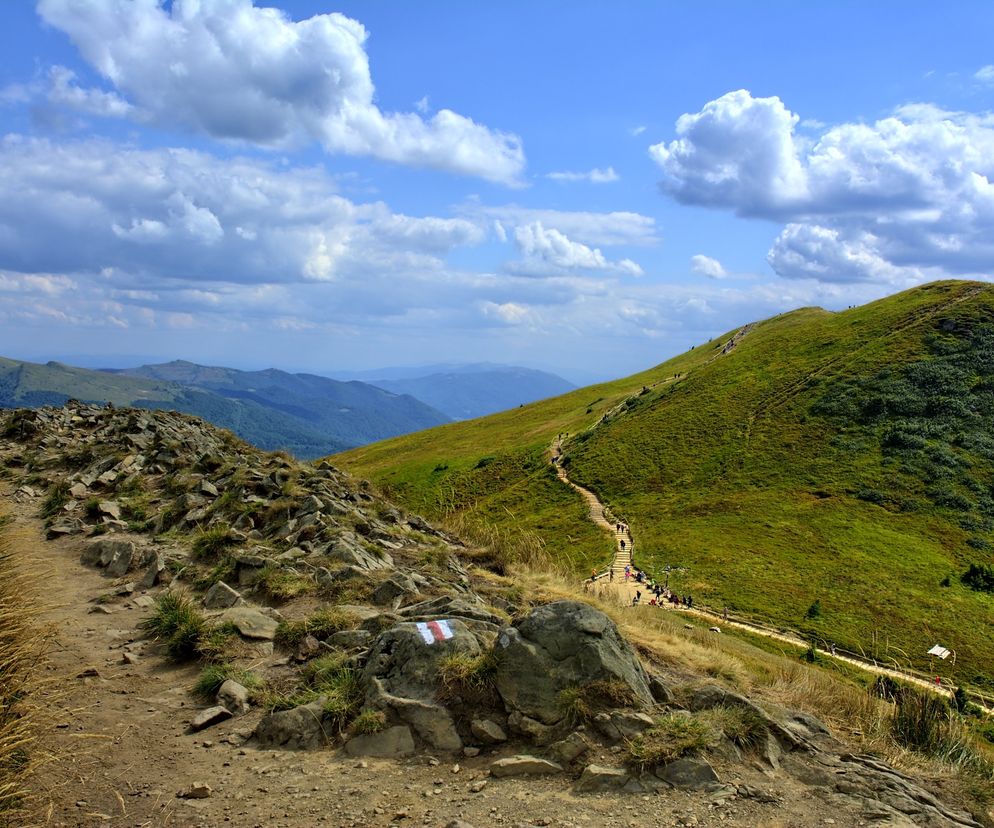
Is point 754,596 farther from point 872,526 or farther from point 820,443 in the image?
point 820,443

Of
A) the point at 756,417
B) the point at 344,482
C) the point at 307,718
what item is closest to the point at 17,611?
the point at 307,718

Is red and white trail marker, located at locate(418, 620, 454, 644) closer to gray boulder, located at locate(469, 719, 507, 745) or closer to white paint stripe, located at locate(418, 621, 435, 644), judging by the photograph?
white paint stripe, located at locate(418, 621, 435, 644)

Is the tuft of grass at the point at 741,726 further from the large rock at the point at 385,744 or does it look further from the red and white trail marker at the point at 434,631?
the large rock at the point at 385,744

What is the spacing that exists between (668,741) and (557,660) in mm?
1722

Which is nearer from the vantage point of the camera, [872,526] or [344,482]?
[344,482]

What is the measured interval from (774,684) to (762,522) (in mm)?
52274

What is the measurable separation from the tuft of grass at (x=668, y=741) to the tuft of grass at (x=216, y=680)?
5550 mm

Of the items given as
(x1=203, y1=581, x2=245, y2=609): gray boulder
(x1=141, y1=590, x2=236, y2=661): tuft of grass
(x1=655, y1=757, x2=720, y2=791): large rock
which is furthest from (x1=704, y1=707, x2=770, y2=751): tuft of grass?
(x1=203, y1=581, x2=245, y2=609): gray boulder

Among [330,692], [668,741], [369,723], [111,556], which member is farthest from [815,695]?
[111,556]

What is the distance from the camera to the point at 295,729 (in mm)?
8445

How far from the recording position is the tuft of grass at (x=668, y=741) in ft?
24.9

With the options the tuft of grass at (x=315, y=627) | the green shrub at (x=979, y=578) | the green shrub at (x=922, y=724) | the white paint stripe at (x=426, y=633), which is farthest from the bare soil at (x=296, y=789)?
the green shrub at (x=979, y=578)

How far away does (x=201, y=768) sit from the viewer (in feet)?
25.3

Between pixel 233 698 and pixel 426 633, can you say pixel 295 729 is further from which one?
pixel 426 633
